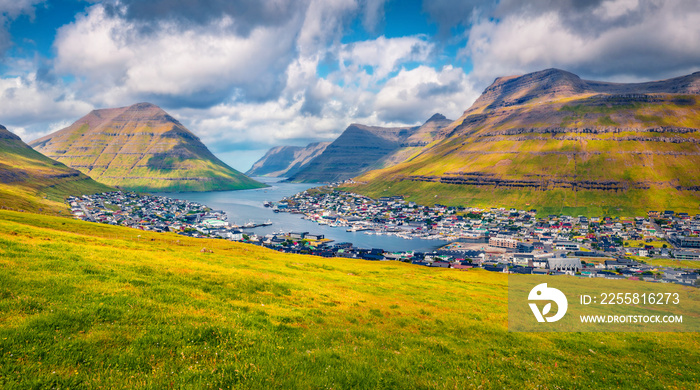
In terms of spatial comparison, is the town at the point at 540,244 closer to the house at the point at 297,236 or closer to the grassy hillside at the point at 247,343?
the house at the point at 297,236

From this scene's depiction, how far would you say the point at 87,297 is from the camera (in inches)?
488

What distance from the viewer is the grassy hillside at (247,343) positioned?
28.3ft

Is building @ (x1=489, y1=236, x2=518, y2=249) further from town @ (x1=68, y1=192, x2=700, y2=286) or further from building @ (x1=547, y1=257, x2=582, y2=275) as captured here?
building @ (x1=547, y1=257, x2=582, y2=275)

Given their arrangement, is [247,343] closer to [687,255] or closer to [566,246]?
[566,246]

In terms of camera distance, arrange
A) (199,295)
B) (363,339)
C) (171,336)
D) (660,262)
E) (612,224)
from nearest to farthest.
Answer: (171,336) < (363,339) < (199,295) < (660,262) < (612,224)

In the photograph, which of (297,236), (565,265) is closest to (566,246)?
(565,265)

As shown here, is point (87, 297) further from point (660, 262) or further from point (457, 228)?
point (457, 228)

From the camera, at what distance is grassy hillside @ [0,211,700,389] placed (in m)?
8.64

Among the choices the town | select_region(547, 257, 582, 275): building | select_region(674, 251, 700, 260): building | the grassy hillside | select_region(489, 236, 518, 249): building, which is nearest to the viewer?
the grassy hillside

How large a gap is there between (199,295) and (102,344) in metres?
7.04

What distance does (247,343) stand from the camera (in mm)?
11195

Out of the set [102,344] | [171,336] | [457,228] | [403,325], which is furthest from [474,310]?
[457,228]

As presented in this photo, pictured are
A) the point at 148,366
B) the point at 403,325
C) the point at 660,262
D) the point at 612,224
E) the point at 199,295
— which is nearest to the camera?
the point at 148,366

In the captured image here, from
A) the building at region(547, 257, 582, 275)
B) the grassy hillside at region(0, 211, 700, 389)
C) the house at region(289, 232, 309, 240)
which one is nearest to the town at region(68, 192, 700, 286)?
the building at region(547, 257, 582, 275)
